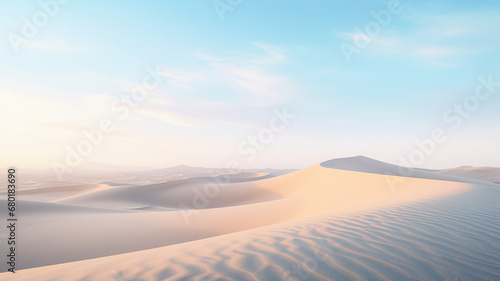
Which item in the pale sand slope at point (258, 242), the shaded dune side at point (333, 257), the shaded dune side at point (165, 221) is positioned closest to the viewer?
the shaded dune side at point (333, 257)

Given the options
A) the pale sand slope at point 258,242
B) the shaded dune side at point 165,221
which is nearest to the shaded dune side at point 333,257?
the pale sand slope at point 258,242

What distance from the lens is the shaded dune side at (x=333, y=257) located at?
254cm

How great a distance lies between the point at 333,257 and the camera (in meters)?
2.85

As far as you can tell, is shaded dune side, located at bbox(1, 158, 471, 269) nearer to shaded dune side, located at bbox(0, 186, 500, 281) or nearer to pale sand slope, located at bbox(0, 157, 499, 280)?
pale sand slope, located at bbox(0, 157, 499, 280)

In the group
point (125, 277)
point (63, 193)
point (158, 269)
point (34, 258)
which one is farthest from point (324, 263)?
point (63, 193)

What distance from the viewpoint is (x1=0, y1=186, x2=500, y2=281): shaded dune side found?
8.32 feet

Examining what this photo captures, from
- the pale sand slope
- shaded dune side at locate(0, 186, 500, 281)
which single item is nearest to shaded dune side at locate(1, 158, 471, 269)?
the pale sand slope

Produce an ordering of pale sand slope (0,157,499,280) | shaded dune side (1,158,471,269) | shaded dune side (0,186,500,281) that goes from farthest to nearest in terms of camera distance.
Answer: shaded dune side (1,158,471,269) → pale sand slope (0,157,499,280) → shaded dune side (0,186,500,281)

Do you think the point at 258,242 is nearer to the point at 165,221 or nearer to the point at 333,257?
the point at 333,257

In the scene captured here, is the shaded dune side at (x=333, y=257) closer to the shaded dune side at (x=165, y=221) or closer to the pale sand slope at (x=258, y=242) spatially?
the pale sand slope at (x=258, y=242)

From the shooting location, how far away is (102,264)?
10.3 feet

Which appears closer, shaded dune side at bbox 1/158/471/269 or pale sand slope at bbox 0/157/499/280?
pale sand slope at bbox 0/157/499/280

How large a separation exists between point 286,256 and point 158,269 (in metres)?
1.38

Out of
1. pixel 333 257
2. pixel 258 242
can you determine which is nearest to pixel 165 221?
pixel 258 242
